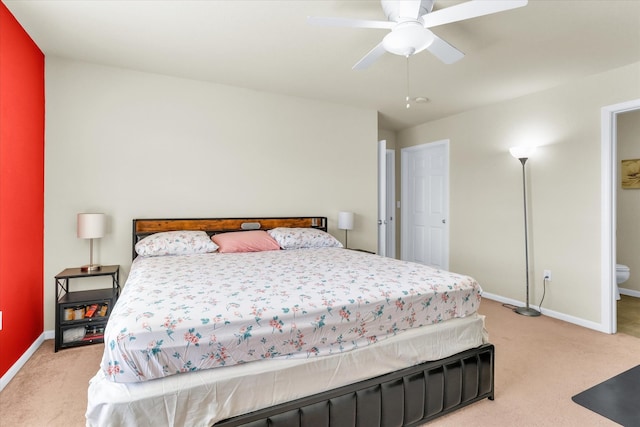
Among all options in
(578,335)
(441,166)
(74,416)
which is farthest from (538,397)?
(441,166)

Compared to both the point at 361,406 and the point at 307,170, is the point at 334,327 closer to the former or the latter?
the point at 361,406

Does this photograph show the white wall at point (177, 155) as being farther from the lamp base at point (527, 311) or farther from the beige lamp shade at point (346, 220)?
the lamp base at point (527, 311)

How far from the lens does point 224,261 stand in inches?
103

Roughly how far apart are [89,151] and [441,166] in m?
4.35

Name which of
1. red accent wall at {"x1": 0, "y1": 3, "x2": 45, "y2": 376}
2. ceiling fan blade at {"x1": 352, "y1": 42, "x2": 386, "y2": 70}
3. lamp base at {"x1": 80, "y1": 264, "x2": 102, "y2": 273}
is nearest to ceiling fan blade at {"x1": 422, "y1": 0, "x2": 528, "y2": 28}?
ceiling fan blade at {"x1": 352, "y1": 42, "x2": 386, "y2": 70}

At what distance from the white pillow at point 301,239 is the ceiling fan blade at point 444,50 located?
2.02 m

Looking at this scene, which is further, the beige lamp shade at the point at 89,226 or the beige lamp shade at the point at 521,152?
Answer: the beige lamp shade at the point at 521,152

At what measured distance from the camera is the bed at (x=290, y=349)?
1253mm

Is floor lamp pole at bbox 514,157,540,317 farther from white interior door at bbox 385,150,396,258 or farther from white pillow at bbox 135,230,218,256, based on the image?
white pillow at bbox 135,230,218,256

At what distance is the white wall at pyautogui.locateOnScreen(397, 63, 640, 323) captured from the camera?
324 cm

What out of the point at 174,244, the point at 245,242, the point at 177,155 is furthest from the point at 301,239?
the point at 177,155

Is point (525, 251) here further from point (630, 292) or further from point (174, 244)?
point (174, 244)

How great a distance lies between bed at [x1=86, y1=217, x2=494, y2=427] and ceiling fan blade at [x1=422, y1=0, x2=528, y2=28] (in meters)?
1.47

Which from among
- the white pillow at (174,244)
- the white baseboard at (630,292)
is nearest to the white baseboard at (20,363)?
the white pillow at (174,244)
